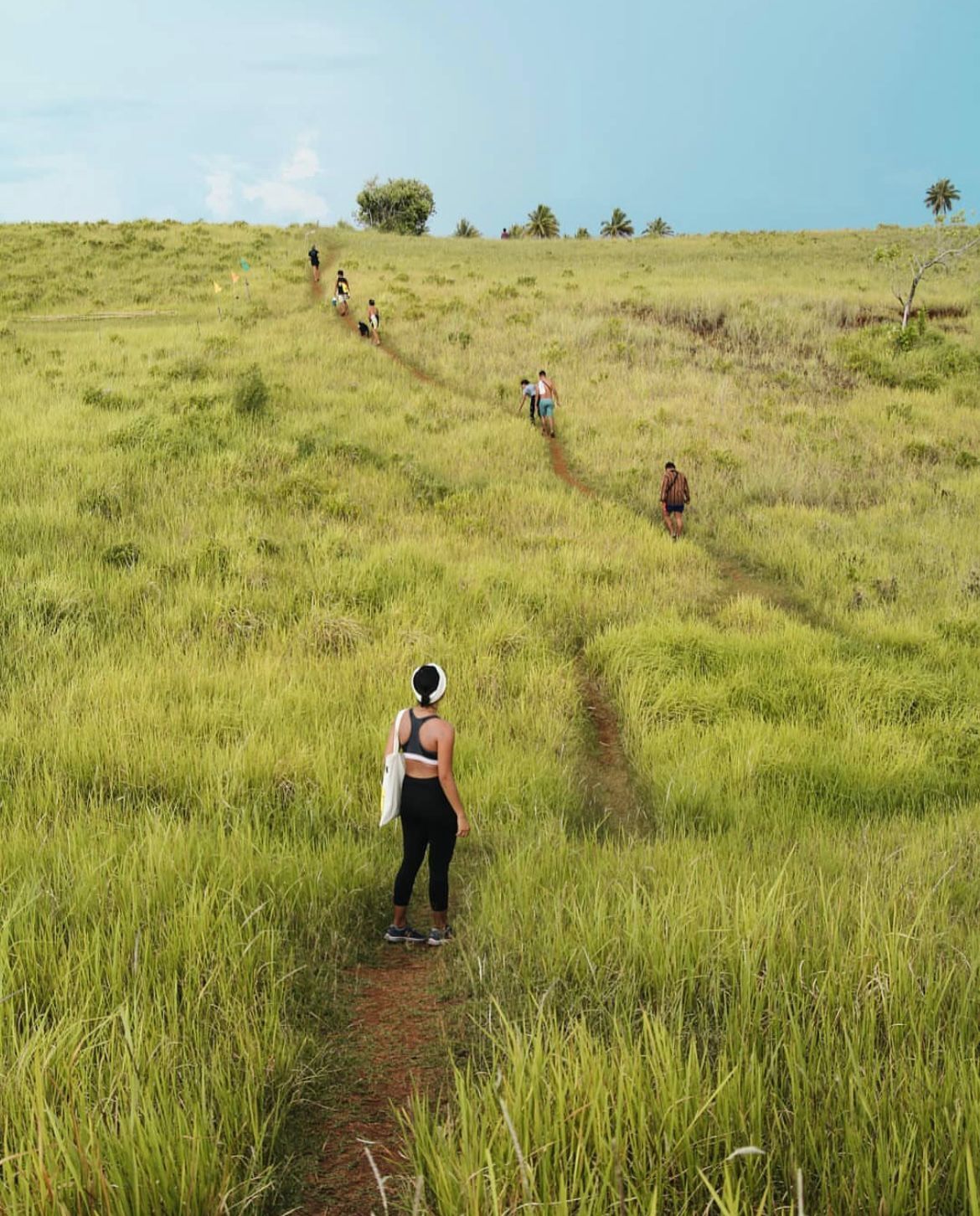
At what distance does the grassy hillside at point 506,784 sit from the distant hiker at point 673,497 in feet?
2.50

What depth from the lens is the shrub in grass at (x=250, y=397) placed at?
18297 millimetres

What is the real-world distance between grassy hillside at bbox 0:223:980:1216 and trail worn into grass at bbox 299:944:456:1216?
6.8 inches

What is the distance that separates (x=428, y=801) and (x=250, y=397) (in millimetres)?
16096

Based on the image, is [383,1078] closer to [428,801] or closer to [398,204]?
[428,801]

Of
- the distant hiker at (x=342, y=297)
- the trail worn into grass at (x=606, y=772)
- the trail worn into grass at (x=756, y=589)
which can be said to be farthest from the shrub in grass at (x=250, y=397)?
the distant hiker at (x=342, y=297)

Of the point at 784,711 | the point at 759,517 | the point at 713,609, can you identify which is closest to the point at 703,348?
the point at 759,517

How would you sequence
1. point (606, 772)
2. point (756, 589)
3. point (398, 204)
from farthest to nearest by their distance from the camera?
point (398, 204) < point (756, 589) < point (606, 772)

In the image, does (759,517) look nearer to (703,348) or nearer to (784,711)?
(784,711)

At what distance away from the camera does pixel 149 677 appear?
7.52 m

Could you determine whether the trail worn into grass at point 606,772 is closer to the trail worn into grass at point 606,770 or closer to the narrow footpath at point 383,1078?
the trail worn into grass at point 606,770

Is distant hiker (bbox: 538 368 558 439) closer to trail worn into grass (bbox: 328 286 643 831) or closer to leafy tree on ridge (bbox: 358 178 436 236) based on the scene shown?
trail worn into grass (bbox: 328 286 643 831)

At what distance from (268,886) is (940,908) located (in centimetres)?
349

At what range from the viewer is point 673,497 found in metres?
14.7

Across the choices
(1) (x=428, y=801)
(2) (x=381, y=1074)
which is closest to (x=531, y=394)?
(1) (x=428, y=801)
